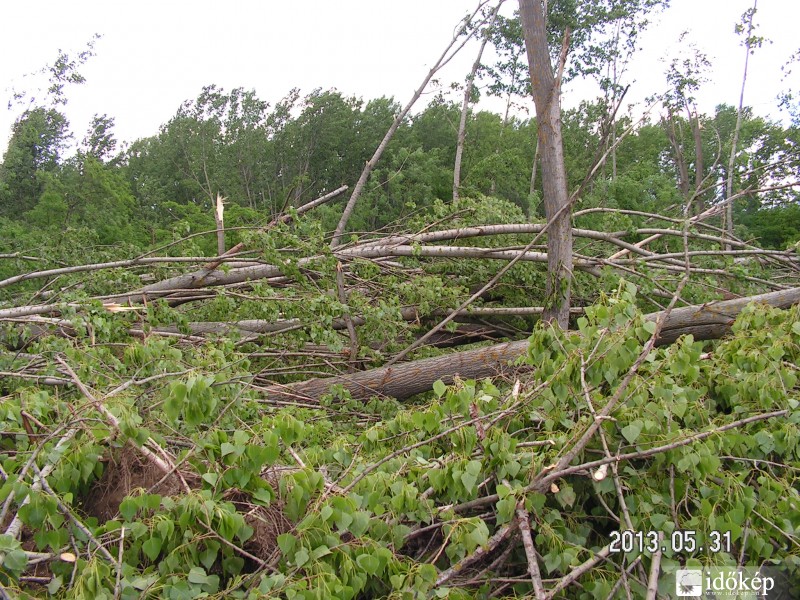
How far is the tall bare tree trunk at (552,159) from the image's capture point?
4980 millimetres

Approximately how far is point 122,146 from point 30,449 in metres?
34.1

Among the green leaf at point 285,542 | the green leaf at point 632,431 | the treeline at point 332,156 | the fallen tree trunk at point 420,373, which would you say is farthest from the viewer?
the treeline at point 332,156

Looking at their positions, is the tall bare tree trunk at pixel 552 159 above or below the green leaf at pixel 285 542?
above

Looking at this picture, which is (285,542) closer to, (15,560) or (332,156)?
(15,560)

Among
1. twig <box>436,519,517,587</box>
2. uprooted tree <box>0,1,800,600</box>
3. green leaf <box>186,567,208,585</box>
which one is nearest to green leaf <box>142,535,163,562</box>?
uprooted tree <box>0,1,800,600</box>

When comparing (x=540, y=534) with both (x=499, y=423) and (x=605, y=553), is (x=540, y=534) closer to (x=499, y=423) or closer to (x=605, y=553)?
(x=605, y=553)

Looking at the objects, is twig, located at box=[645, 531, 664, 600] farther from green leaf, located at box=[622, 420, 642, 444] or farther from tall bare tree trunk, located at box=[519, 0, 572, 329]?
tall bare tree trunk, located at box=[519, 0, 572, 329]

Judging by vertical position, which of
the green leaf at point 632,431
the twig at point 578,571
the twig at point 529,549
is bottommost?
the twig at point 578,571

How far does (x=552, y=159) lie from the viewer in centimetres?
504

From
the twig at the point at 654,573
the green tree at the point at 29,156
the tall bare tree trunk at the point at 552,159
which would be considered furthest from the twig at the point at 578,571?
the green tree at the point at 29,156

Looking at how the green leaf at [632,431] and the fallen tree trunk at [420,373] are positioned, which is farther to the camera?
the fallen tree trunk at [420,373]

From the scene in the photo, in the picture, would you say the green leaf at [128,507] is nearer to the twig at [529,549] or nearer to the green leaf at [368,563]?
the green leaf at [368,563]

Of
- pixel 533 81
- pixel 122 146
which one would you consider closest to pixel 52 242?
pixel 533 81

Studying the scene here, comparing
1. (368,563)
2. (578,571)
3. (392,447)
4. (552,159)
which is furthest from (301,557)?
(552,159)
